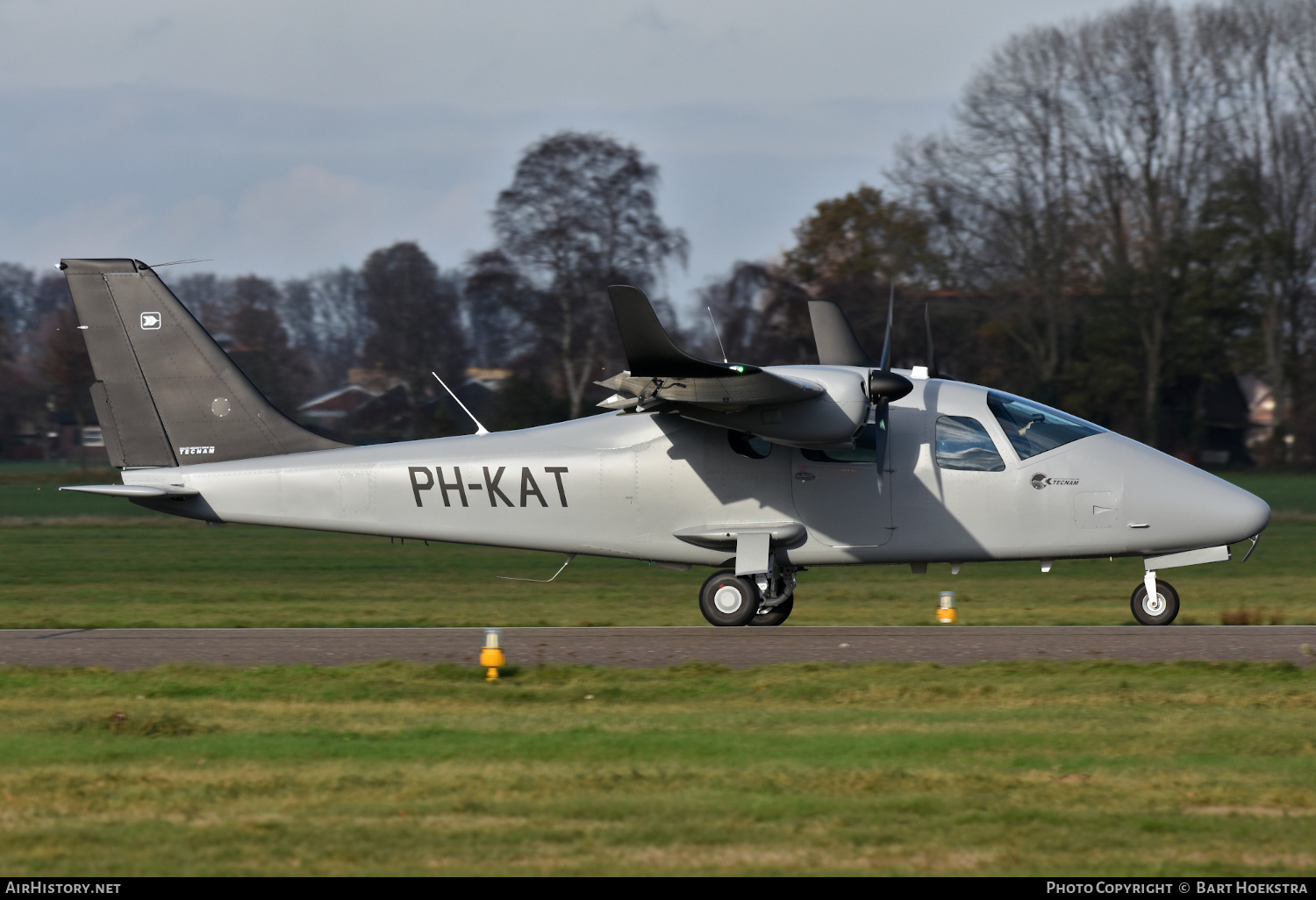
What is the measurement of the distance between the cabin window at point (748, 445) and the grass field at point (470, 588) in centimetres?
284

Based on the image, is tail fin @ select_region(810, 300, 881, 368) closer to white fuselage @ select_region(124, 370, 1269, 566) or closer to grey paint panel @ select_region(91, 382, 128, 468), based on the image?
white fuselage @ select_region(124, 370, 1269, 566)

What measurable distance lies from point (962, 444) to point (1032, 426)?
84cm

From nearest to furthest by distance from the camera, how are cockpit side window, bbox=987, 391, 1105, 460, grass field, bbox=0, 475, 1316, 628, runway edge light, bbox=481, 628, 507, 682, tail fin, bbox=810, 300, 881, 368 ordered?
runway edge light, bbox=481, 628, 507, 682 < cockpit side window, bbox=987, 391, 1105, 460 < tail fin, bbox=810, 300, 881, 368 < grass field, bbox=0, 475, 1316, 628

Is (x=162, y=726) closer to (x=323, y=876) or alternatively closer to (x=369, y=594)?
(x=323, y=876)

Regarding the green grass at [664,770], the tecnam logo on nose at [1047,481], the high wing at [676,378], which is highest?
the high wing at [676,378]

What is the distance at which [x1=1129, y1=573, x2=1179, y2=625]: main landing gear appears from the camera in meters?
15.9

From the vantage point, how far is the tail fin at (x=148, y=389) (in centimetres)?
1739

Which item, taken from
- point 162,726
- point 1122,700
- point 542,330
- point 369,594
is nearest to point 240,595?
point 369,594

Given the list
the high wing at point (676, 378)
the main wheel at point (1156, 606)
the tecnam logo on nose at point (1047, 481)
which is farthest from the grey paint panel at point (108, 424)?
the main wheel at point (1156, 606)

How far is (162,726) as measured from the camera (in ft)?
32.0

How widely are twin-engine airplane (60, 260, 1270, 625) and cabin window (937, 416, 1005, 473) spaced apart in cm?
2
